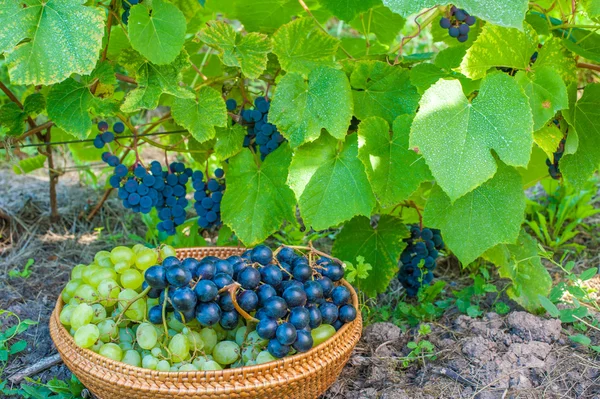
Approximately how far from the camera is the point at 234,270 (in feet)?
5.56

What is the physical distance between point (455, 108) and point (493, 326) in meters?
0.78

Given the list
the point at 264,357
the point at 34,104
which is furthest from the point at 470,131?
the point at 34,104

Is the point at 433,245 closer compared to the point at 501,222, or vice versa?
the point at 501,222

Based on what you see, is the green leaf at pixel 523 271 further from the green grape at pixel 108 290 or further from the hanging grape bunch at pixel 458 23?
the green grape at pixel 108 290

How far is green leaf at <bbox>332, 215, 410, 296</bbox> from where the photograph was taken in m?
2.25

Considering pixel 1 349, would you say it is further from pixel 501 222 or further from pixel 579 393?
pixel 579 393

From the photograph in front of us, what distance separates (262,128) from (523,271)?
3.54ft

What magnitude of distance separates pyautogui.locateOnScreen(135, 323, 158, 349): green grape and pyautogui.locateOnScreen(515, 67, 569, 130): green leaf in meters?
1.24

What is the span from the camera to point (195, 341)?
158cm

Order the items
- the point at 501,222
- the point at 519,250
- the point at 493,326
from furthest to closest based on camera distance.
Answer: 1. the point at 519,250
2. the point at 493,326
3. the point at 501,222

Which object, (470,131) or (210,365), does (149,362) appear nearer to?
(210,365)

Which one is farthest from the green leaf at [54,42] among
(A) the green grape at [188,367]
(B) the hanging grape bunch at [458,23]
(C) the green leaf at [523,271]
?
(C) the green leaf at [523,271]

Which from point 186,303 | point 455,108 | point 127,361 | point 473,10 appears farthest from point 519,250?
point 127,361

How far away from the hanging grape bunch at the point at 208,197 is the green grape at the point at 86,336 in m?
0.85
